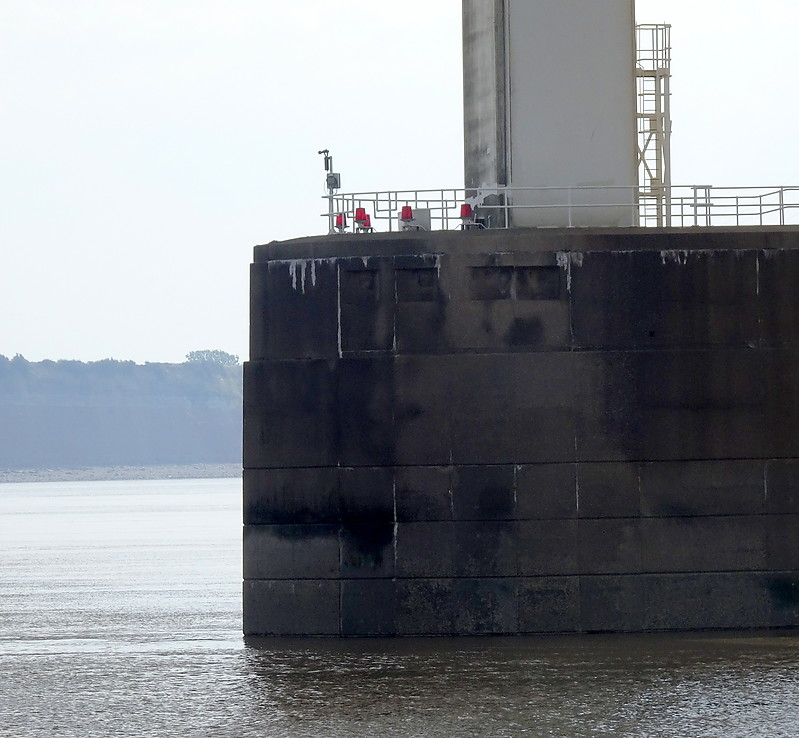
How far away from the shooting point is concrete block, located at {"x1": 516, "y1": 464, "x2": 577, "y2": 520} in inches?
864

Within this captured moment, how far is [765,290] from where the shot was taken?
72.6ft

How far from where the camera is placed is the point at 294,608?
22.1m

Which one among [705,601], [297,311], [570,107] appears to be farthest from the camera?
[570,107]

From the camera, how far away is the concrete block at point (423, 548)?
21938 mm

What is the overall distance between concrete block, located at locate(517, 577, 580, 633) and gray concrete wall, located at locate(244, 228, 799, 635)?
0.10ft

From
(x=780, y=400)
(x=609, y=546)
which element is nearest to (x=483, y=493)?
(x=609, y=546)

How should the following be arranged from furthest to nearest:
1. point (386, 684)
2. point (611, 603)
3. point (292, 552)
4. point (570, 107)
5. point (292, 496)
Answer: point (570, 107) < point (292, 496) < point (292, 552) < point (611, 603) < point (386, 684)

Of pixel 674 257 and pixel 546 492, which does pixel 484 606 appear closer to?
pixel 546 492

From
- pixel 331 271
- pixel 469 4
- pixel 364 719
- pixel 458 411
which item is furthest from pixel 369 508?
pixel 469 4

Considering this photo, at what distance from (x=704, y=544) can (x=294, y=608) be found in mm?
5829

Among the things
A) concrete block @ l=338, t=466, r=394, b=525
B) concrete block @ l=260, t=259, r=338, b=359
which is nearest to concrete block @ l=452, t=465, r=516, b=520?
concrete block @ l=338, t=466, r=394, b=525

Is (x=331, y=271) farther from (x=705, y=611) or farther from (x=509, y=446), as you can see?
(x=705, y=611)

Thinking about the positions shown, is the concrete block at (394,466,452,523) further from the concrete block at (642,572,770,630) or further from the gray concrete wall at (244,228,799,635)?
the concrete block at (642,572,770,630)

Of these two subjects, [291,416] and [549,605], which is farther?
[291,416]
